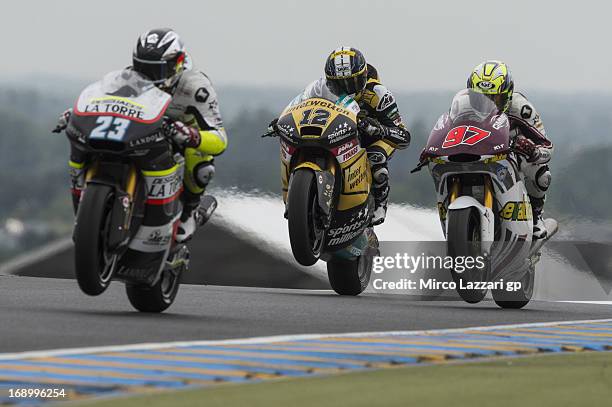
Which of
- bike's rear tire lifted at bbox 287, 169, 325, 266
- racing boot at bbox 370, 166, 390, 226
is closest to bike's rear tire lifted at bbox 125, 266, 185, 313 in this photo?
bike's rear tire lifted at bbox 287, 169, 325, 266

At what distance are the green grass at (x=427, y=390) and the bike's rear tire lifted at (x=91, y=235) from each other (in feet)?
7.46

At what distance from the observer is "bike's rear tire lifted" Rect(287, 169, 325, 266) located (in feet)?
39.5

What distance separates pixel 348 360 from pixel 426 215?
827cm

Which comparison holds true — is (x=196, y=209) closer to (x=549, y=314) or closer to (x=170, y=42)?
(x=170, y=42)

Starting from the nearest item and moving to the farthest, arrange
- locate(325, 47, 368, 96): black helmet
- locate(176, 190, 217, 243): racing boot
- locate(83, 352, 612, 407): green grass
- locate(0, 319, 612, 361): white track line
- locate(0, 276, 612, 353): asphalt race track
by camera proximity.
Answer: locate(83, 352, 612, 407): green grass < locate(0, 319, 612, 361): white track line < locate(0, 276, 612, 353): asphalt race track < locate(176, 190, 217, 243): racing boot < locate(325, 47, 368, 96): black helmet

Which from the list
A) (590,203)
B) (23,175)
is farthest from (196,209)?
(23,175)

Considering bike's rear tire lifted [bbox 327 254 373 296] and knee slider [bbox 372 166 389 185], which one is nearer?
knee slider [bbox 372 166 389 185]

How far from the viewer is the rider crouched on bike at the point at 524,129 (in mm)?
12578

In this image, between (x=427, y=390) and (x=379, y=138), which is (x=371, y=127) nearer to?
(x=379, y=138)

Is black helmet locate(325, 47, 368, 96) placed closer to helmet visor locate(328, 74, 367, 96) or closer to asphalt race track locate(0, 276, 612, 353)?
helmet visor locate(328, 74, 367, 96)

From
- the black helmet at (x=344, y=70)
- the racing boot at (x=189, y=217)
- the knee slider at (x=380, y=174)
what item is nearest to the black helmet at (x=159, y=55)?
the racing boot at (x=189, y=217)

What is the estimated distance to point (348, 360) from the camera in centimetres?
A: 773

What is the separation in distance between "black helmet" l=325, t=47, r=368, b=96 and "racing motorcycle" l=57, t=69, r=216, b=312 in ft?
11.5

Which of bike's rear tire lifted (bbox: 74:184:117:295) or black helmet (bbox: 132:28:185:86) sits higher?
black helmet (bbox: 132:28:185:86)
